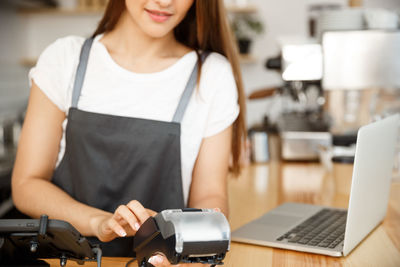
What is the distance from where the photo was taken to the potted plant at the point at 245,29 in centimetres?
416

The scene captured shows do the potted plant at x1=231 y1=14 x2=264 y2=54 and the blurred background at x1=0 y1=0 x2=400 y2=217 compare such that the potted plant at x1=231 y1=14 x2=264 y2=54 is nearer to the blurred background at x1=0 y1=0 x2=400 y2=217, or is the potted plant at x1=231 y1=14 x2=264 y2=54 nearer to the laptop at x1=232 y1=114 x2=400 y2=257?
the blurred background at x1=0 y1=0 x2=400 y2=217

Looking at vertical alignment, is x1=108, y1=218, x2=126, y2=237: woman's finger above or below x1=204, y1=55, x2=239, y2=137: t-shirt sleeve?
below

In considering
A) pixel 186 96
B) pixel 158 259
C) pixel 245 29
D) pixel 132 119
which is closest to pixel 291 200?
pixel 186 96

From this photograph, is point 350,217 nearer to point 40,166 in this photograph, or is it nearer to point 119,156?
point 119,156

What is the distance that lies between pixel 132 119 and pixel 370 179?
0.57 meters

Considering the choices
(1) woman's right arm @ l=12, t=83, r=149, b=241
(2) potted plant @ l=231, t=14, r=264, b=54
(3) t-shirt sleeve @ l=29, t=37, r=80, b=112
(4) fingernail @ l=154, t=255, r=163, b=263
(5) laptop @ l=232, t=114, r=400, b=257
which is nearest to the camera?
(4) fingernail @ l=154, t=255, r=163, b=263

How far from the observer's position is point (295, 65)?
1537 mm

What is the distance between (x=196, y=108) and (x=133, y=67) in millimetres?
207

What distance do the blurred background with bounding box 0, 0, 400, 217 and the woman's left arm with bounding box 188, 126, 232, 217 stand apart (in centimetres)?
30

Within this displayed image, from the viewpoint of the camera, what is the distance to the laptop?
3.46 ft

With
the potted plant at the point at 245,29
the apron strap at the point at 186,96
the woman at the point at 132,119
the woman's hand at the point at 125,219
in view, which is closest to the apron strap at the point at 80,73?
the woman at the point at 132,119

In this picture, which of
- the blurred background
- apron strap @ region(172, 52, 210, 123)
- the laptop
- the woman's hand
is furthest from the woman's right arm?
the blurred background

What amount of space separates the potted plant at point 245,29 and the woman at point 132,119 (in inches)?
106

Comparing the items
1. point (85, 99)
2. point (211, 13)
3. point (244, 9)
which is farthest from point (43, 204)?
point (244, 9)
